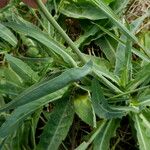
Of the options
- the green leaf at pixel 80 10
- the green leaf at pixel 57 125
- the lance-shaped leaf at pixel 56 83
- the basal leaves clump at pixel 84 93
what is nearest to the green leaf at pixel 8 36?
the basal leaves clump at pixel 84 93

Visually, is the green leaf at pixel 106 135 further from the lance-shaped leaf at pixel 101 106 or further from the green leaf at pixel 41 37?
the green leaf at pixel 41 37

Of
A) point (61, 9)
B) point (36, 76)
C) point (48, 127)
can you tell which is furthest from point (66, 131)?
point (61, 9)

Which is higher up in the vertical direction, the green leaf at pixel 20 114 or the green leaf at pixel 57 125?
the green leaf at pixel 20 114

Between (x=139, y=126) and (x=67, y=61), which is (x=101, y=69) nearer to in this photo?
(x=67, y=61)

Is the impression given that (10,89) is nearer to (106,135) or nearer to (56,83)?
(106,135)

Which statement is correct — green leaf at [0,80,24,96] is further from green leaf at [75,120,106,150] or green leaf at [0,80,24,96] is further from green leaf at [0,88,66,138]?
green leaf at [75,120,106,150]

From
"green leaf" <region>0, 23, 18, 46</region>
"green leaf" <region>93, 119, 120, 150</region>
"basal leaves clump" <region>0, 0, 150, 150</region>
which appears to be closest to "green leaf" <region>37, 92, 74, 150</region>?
A: "basal leaves clump" <region>0, 0, 150, 150</region>
